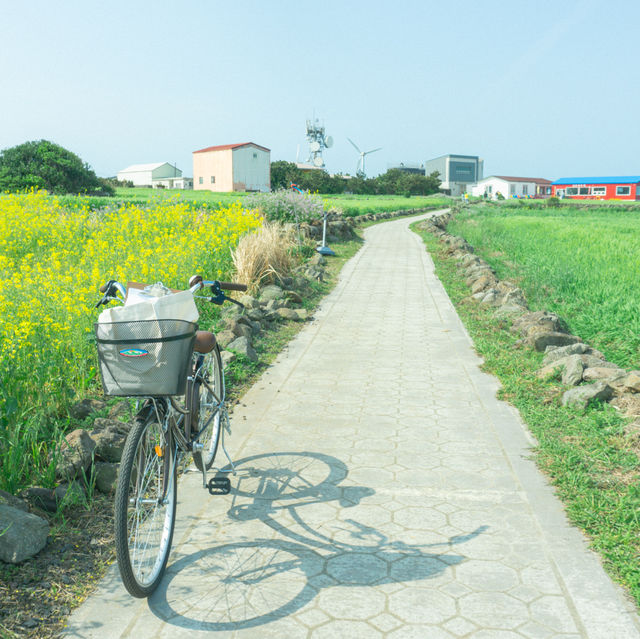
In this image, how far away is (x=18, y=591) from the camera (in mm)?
3393

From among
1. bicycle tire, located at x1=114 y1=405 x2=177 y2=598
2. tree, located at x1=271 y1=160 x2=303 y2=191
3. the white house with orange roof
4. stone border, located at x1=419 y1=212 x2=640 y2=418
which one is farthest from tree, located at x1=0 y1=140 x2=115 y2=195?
bicycle tire, located at x1=114 y1=405 x2=177 y2=598

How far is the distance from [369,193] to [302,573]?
86.9 meters

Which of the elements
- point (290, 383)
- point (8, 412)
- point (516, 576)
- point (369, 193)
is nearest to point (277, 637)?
point (516, 576)

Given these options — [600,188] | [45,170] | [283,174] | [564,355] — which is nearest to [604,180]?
[600,188]

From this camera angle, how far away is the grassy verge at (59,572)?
3184 millimetres

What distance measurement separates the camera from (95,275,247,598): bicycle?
10.0 ft

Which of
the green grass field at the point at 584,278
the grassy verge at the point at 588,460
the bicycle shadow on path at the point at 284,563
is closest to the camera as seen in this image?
the bicycle shadow on path at the point at 284,563

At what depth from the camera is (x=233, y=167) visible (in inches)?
2778

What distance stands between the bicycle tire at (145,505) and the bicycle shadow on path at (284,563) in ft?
0.56

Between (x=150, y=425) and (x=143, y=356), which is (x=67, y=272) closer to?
(x=150, y=425)

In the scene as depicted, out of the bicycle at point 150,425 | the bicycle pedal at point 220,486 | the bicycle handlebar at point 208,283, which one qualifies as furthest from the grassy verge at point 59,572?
the bicycle handlebar at point 208,283

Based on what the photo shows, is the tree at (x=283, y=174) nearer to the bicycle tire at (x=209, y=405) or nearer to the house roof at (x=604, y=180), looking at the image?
the house roof at (x=604, y=180)

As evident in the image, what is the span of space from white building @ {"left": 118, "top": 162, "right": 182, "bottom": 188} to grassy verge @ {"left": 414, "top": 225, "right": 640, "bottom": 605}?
94.4 meters

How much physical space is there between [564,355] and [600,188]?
112m
